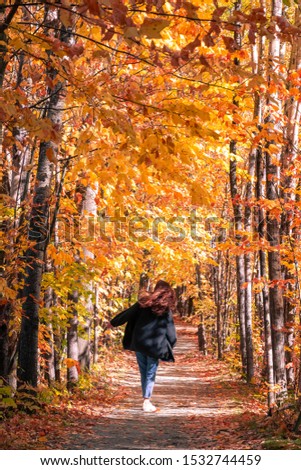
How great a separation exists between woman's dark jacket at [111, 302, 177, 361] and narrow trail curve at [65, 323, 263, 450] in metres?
1.03

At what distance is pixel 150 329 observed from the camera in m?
9.39

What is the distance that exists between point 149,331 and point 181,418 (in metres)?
1.47

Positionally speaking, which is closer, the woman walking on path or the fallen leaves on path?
the fallen leaves on path

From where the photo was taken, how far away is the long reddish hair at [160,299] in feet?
30.0

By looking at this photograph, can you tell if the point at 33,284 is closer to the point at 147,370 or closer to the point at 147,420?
the point at 147,370

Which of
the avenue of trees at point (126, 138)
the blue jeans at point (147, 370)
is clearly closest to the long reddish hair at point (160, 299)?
the blue jeans at point (147, 370)

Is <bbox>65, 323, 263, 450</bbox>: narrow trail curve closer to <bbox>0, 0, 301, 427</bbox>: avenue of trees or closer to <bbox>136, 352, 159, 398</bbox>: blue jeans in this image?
<bbox>136, 352, 159, 398</bbox>: blue jeans

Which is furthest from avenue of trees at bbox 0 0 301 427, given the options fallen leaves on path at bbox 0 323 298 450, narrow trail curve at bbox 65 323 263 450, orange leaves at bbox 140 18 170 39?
narrow trail curve at bbox 65 323 263 450

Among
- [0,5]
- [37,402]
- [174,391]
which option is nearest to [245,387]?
[174,391]

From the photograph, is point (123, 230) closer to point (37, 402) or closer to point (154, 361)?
point (154, 361)

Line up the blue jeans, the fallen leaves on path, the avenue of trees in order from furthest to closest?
1. the blue jeans
2. the fallen leaves on path
3. the avenue of trees

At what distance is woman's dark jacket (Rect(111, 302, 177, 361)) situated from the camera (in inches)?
367

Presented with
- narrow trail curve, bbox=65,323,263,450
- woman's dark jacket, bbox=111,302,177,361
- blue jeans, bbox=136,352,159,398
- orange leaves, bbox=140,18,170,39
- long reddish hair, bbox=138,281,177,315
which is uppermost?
orange leaves, bbox=140,18,170,39

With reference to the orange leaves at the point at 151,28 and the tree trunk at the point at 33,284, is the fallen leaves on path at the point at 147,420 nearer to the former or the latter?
the tree trunk at the point at 33,284
